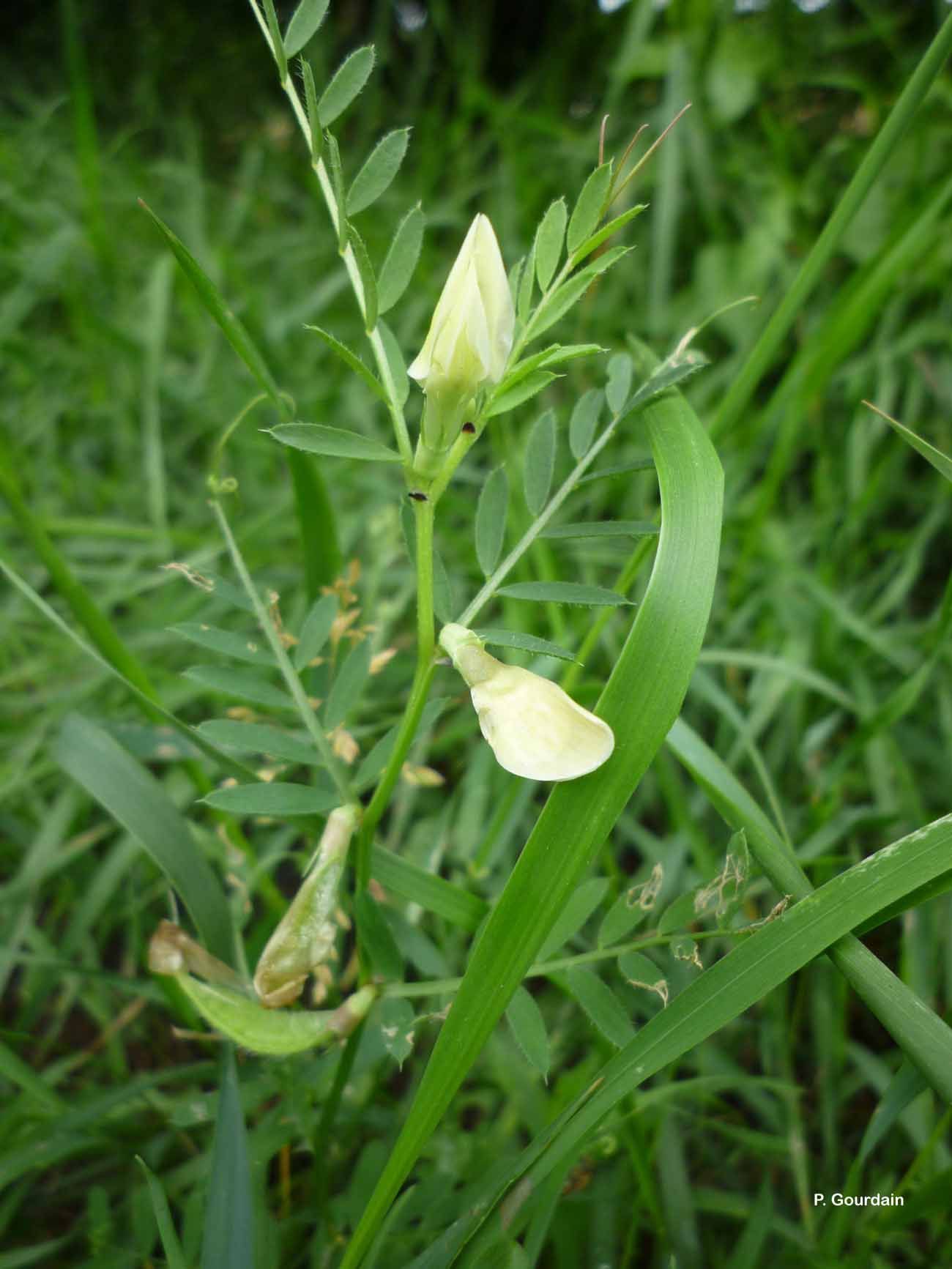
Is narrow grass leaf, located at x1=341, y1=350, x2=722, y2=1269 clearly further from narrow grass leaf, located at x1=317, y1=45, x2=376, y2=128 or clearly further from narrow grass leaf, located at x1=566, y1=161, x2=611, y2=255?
narrow grass leaf, located at x1=317, y1=45, x2=376, y2=128

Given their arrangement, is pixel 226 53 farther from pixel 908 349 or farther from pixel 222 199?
pixel 908 349

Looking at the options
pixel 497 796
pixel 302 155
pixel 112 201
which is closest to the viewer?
pixel 497 796

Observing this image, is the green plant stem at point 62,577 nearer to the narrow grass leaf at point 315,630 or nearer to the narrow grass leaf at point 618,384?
the narrow grass leaf at point 315,630

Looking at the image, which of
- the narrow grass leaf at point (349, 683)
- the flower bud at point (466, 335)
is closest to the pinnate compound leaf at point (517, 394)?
the flower bud at point (466, 335)

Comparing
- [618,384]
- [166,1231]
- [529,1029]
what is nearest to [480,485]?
[618,384]

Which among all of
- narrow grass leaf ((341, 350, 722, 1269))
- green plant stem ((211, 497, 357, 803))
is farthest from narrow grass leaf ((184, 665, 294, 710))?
narrow grass leaf ((341, 350, 722, 1269))

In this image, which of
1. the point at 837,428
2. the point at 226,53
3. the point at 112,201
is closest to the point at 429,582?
the point at 837,428
